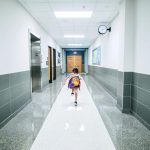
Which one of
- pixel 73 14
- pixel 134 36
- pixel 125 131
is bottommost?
pixel 125 131

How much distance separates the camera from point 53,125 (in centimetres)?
362

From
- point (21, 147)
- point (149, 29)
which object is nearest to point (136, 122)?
point (149, 29)

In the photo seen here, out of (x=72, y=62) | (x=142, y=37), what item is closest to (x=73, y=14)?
(x=142, y=37)

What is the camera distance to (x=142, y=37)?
3939 millimetres

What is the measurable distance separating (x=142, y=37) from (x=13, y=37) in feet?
11.2

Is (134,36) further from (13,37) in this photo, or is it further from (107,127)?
(13,37)

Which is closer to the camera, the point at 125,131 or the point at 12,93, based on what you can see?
the point at 125,131

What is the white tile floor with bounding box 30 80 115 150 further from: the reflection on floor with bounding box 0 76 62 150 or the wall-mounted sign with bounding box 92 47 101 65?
the wall-mounted sign with bounding box 92 47 101 65

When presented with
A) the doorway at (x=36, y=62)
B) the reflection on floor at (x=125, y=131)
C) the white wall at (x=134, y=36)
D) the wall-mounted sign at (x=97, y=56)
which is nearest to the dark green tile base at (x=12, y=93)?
the doorway at (x=36, y=62)

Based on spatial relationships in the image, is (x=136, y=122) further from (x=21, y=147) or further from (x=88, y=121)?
(x=21, y=147)

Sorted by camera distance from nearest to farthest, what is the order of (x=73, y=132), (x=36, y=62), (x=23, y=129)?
1. (x=73, y=132)
2. (x=23, y=129)
3. (x=36, y=62)

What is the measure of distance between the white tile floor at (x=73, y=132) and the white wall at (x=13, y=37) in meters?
1.71

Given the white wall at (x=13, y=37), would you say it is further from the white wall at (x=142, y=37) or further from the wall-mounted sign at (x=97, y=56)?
the wall-mounted sign at (x=97, y=56)

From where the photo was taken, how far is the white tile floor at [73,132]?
2732mm
